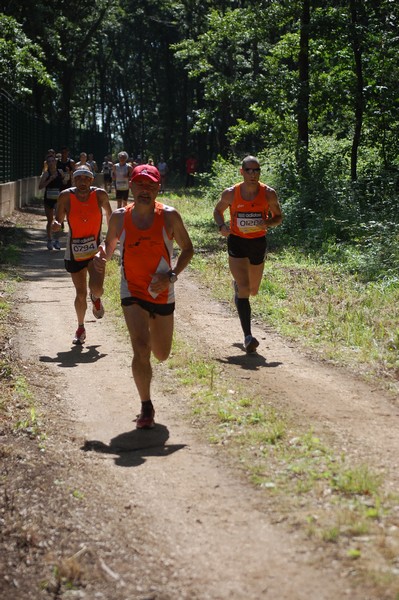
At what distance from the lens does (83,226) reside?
10.2 m

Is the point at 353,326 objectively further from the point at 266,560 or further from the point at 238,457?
the point at 266,560

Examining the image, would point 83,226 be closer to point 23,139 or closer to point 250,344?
point 250,344

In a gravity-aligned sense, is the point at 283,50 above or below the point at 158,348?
above

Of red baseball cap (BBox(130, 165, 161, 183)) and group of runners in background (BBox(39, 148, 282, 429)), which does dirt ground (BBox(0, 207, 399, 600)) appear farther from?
red baseball cap (BBox(130, 165, 161, 183))

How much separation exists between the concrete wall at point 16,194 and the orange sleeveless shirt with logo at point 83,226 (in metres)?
15.2

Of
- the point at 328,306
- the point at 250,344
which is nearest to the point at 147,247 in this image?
the point at 250,344

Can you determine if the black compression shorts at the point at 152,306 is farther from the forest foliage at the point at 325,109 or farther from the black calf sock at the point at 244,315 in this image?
the forest foliage at the point at 325,109

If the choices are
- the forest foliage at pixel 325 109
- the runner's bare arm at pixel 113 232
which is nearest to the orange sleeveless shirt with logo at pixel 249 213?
the runner's bare arm at pixel 113 232

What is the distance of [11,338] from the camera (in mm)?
10578

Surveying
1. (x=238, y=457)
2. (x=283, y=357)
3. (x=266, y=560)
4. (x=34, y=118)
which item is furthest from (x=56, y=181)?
(x=34, y=118)

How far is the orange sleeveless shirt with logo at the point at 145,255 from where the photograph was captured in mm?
6934

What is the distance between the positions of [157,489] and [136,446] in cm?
98

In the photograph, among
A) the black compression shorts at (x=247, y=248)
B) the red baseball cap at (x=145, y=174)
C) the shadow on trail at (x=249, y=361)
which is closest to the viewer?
the red baseball cap at (x=145, y=174)

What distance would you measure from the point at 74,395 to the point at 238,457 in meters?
2.48
